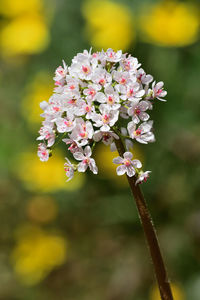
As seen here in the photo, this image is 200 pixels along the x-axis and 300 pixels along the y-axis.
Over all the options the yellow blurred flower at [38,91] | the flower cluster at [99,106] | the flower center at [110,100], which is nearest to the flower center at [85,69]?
the flower cluster at [99,106]

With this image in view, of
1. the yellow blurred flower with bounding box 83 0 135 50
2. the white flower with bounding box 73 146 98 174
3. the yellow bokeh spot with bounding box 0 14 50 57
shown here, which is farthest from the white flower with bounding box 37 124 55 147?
the yellow bokeh spot with bounding box 0 14 50 57

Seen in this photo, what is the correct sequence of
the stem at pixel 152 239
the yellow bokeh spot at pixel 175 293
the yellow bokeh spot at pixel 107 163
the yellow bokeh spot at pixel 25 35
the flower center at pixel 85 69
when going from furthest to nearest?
the yellow bokeh spot at pixel 25 35 < the yellow bokeh spot at pixel 107 163 < the yellow bokeh spot at pixel 175 293 < the flower center at pixel 85 69 < the stem at pixel 152 239

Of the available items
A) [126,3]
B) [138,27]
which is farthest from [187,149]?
Result: [126,3]

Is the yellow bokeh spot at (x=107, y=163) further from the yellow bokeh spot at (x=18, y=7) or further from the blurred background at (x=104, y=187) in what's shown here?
the yellow bokeh spot at (x=18, y=7)

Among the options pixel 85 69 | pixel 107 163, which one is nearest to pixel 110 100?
pixel 85 69

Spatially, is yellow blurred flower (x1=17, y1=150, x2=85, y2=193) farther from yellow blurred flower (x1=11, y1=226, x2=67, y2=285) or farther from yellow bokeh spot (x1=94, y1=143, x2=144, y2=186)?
yellow blurred flower (x1=11, y1=226, x2=67, y2=285)

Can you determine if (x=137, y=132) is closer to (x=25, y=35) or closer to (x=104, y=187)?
(x=104, y=187)
